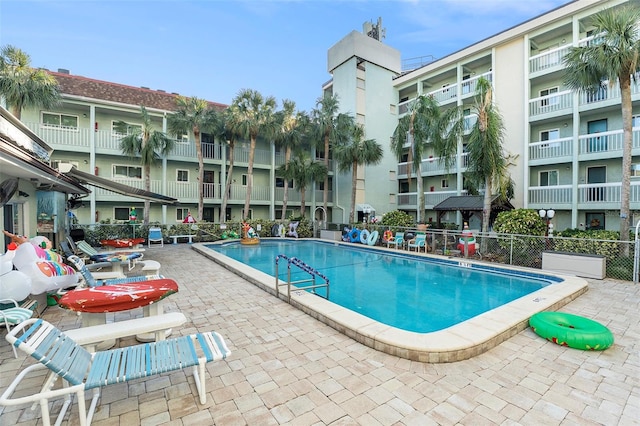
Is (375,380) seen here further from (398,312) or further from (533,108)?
(533,108)

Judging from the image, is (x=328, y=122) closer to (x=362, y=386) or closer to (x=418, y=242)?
(x=418, y=242)

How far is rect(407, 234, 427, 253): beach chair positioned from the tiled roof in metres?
18.6

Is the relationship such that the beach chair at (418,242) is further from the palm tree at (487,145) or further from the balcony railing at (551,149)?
the balcony railing at (551,149)

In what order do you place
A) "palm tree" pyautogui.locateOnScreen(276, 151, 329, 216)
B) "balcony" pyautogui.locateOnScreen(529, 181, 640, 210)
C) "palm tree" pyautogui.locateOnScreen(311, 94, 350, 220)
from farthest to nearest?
"palm tree" pyautogui.locateOnScreen(311, 94, 350, 220) < "palm tree" pyautogui.locateOnScreen(276, 151, 329, 216) < "balcony" pyautogui.locateOnScreen(529, 181, 640, 210)

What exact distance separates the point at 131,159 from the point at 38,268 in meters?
17.7

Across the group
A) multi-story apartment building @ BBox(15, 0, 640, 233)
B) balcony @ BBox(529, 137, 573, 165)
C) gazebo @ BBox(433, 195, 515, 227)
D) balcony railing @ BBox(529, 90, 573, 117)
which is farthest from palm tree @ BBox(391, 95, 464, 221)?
balcony railing @ BBox(529, 90, 573, 117)

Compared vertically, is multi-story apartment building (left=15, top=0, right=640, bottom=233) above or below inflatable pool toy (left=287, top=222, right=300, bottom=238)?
above

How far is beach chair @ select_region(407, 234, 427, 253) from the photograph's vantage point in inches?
572

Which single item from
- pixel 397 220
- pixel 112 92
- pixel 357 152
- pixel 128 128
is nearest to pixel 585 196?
pixel 397 220

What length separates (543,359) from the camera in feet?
13.7

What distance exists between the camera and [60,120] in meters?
18.7

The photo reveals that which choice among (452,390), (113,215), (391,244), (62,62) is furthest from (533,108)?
(62,62)

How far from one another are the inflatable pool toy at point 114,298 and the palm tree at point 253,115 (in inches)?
673

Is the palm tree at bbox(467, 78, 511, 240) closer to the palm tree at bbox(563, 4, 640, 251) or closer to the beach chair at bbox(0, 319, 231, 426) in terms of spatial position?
the palm tree at bbox(563, 4, 640, 251)
